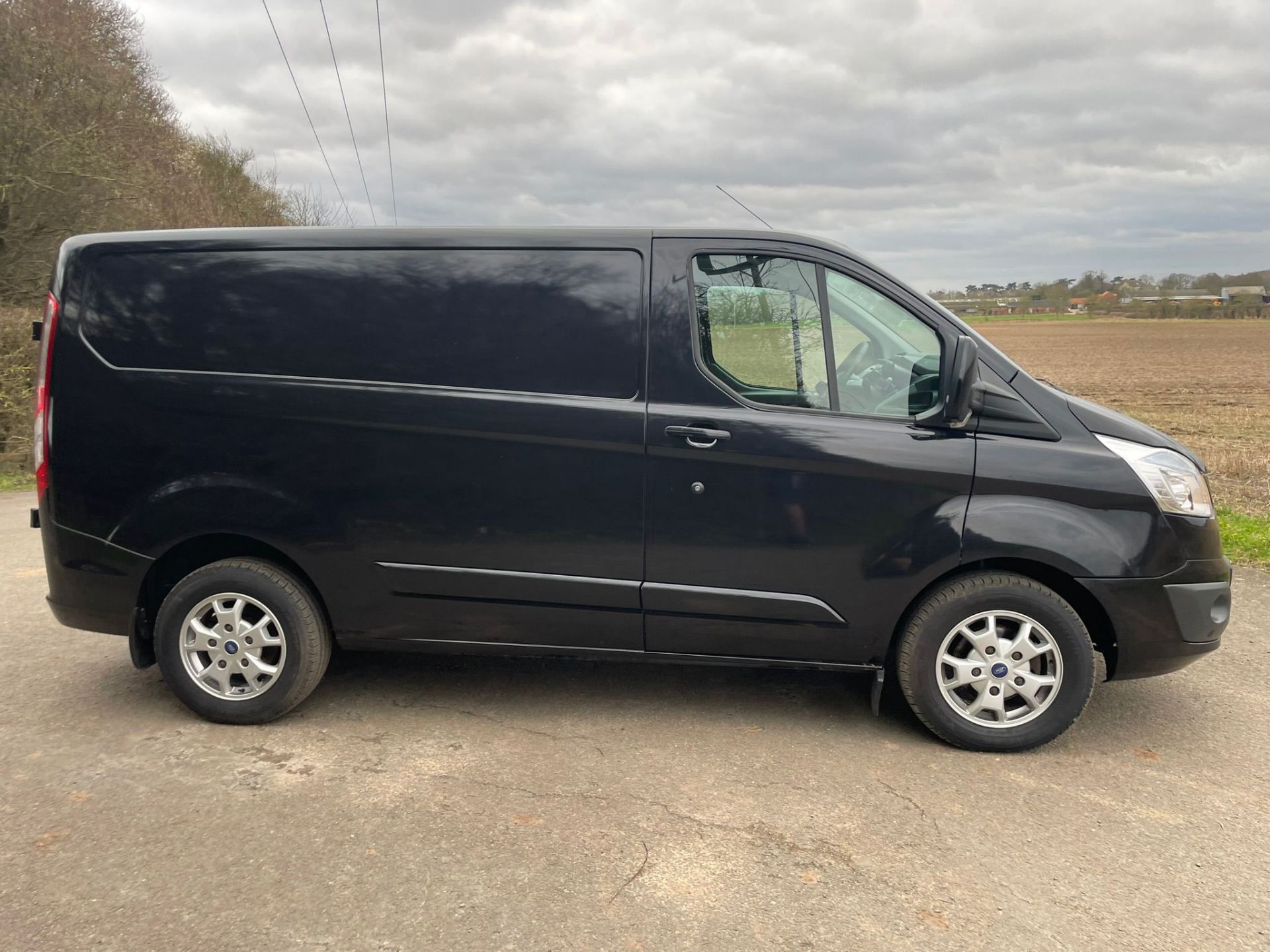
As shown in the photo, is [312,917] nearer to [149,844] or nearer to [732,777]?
[149,844]

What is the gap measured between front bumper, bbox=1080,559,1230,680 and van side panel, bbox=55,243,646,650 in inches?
71.1

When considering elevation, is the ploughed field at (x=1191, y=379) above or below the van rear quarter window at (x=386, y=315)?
below

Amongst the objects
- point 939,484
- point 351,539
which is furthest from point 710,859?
point 351,539

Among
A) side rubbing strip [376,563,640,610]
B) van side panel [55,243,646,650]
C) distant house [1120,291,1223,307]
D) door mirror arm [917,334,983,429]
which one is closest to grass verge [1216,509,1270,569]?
door mirror arm [917,334,983,429]

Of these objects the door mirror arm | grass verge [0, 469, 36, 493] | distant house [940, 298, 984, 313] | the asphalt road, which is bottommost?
grass verge [0, 469, 36, 493]

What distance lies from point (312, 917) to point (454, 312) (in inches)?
85.8

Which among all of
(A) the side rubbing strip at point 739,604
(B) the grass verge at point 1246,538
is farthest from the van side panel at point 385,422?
(B) the grass verge at point 1246,538

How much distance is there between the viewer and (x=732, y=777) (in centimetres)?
352

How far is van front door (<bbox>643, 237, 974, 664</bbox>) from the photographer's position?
3.66 meters

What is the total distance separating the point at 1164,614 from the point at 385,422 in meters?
3.05

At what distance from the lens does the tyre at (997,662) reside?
3.66m

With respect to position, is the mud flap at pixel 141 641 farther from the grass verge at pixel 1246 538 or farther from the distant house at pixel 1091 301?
the distant house at pixel 1091 301

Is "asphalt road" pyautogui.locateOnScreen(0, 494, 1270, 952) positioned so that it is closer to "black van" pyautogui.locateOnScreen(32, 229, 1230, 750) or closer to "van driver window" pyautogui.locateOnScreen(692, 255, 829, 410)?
"black van" pyautogui.locateOnScreen(32, 229, 1230, 750)

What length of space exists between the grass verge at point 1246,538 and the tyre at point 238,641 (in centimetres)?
568
